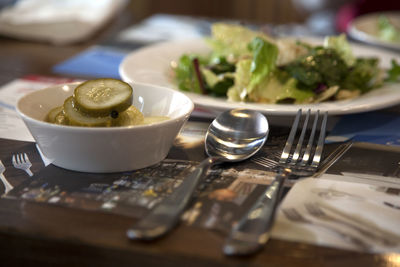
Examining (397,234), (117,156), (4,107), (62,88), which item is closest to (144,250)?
(117,156)

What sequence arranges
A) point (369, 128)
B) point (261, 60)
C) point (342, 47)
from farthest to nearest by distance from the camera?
point (342, 47)
point (261, 60)
point (369, 128)

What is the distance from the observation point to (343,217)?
2.22 ft

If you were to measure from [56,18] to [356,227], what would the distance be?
1731mm

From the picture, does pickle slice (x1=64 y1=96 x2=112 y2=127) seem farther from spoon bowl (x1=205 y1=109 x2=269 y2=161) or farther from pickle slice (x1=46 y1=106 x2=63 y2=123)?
spoon bowl (x1=205 y1=109 x2=269 y2=161)

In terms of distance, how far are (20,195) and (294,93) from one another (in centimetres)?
69

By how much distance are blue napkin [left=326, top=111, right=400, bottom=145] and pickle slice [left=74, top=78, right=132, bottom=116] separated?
0.43 meters

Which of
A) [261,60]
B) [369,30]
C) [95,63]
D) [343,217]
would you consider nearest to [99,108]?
[343,217]

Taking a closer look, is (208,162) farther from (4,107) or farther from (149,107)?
(4,107)

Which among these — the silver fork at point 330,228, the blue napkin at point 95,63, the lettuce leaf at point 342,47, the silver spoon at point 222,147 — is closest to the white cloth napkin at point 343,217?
the silver fork at point 330,228

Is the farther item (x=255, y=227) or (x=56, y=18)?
(x=56, y=18)

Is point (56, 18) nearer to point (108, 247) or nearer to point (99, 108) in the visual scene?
point (99, 108)

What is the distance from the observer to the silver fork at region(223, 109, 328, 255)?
581mm

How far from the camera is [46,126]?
737 millimetres

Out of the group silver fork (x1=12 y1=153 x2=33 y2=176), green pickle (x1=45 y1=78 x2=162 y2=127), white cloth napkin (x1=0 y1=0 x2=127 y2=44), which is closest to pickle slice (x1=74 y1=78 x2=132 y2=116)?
green pickle (x1=45 y1=78 x2=162 y2=127)
